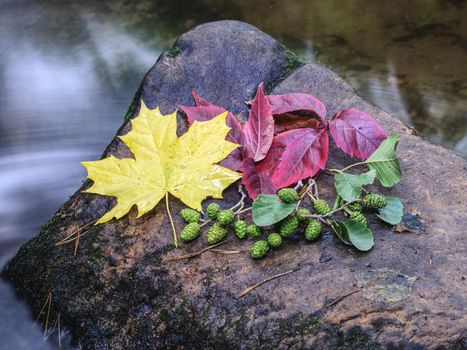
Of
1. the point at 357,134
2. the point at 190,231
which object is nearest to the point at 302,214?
the point at 190,231

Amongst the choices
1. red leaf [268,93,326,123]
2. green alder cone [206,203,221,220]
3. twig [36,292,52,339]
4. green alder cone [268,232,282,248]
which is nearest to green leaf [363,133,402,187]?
red leaf [268,93,326,123]

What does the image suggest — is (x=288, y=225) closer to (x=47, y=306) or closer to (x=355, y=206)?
(x=355, y=206)

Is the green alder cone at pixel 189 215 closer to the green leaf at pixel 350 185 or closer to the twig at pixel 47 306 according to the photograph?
the green leaf at pixel 350 185

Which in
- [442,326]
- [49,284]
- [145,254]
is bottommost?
[49,284]

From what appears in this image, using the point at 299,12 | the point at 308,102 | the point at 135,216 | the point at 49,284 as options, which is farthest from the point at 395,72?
the point at 49,284

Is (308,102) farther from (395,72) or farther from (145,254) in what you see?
(395,72)

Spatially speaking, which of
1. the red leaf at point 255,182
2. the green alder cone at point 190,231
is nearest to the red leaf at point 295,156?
the red leaf at point 255,182

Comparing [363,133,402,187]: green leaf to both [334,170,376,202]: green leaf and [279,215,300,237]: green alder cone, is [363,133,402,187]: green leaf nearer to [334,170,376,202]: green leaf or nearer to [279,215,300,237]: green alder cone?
[334,170,376,202]: green leaf
